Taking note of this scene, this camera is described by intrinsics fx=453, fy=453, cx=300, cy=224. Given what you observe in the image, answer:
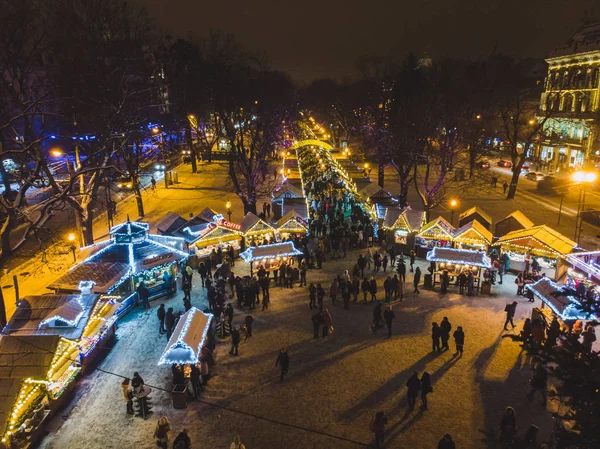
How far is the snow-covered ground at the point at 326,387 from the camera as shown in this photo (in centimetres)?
1034

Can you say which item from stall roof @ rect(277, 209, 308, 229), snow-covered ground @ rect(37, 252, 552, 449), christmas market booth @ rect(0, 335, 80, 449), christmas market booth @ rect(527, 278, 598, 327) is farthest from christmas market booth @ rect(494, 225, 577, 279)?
christmas market booth @ rect(0, 335, 80, 449)

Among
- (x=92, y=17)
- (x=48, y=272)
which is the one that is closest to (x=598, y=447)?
(x=48, y=272)

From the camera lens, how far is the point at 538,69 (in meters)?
78.9

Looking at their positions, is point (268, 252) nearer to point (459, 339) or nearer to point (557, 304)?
point (459, 339)

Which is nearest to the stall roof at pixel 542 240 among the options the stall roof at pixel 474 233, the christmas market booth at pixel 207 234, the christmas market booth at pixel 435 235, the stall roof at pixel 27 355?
the stall roof at pixel 474 233

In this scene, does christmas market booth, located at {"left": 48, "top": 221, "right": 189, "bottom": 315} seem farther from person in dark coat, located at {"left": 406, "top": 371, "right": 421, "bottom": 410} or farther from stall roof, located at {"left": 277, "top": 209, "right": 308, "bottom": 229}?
person in dark coat, located at {"left": 406, "top": 371, "right": 421, "bottom": 410}

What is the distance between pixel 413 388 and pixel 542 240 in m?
11.4

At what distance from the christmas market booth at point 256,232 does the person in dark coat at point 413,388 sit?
1257 cm

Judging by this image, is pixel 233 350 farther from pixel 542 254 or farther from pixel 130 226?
pixel 542 254

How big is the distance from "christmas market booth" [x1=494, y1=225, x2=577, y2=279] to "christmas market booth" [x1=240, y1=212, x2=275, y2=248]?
10.6m

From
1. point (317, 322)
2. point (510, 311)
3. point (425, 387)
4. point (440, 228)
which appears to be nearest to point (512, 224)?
point (440, 228)

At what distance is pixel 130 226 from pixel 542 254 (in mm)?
16868

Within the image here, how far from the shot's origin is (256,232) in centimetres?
2209

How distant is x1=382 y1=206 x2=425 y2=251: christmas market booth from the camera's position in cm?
A: 2242
